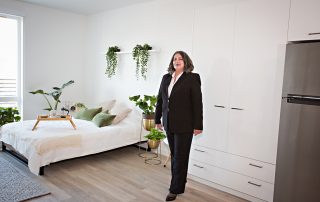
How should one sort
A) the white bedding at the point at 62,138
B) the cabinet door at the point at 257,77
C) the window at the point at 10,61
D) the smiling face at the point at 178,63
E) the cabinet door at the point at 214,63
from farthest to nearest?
the window at the point at 10,61 < the white bedding at the point at 62,138 < the cabinet door at the point at 214,63 < the smiling face at the point at 178,63 < the cabinet door at the point at 257,77

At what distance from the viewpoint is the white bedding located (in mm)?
3127

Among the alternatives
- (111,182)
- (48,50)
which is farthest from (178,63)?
(48,50)

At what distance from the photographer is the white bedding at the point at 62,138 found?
313 cm

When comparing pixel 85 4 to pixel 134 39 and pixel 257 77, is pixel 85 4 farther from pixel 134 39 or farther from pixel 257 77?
pixel 257 77

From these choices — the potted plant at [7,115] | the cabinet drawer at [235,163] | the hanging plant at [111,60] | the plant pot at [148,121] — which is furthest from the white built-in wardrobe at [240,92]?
the potted plant at [7,115]

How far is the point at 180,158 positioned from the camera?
8.55 ft

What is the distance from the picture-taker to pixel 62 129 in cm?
371

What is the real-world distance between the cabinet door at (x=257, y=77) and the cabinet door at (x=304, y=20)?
0.20ft

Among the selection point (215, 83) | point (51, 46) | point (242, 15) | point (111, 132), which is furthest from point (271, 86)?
point (51, 46)

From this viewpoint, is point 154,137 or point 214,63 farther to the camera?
point 154,137

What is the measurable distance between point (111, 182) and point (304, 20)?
8.61 feet

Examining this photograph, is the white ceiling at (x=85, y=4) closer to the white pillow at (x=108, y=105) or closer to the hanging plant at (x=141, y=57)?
the hanging plant at (x=141, y=57)

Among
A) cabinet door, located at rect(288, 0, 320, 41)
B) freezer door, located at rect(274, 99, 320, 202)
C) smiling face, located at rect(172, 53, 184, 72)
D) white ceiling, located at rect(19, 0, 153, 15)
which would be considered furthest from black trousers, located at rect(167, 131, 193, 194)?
white ceiling, located at rect(19, 0, 153, 15)

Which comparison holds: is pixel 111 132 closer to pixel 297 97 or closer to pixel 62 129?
pixel 62 129
